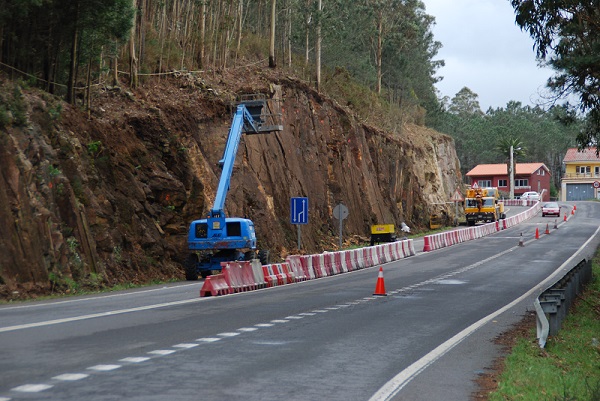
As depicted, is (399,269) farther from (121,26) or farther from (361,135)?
(361,135)

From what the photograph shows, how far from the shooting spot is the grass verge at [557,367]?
366 inches

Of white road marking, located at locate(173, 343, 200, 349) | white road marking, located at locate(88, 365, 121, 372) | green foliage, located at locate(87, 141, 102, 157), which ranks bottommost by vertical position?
white road marking, located at locate(173, 343, 200, 349)

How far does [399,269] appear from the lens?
33531mm

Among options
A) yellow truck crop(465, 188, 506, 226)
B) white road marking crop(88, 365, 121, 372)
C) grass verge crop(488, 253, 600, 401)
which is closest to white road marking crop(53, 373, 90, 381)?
white road marking crop(88, 365, 121, 372)

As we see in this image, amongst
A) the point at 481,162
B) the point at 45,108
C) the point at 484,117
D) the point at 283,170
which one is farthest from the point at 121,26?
the point at 484,117

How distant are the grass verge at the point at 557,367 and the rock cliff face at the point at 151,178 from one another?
13.3 metres

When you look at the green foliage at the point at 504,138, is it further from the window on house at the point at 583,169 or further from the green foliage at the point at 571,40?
the green foliage at the point at 571,40

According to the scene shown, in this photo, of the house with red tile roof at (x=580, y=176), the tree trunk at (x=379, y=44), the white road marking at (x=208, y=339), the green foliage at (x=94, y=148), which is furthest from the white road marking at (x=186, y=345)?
the house with red tile roof at (x=580, y=176)

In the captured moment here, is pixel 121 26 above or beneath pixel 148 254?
above

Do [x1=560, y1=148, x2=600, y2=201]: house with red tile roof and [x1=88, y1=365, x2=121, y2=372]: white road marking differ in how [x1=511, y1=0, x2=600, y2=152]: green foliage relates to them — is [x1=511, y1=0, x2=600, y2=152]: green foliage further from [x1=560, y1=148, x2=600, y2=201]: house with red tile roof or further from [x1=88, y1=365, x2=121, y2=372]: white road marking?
[x1=560, y1=148, x2=600, y2=201]: house with red tile roof

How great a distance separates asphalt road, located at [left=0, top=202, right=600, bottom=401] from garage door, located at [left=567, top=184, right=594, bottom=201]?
11106cm

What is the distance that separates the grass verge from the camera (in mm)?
9289

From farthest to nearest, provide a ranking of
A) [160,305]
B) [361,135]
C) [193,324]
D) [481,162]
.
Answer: [481,162], [361,135], [160,305], [193,324]

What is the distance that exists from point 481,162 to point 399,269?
11841 centimetres
